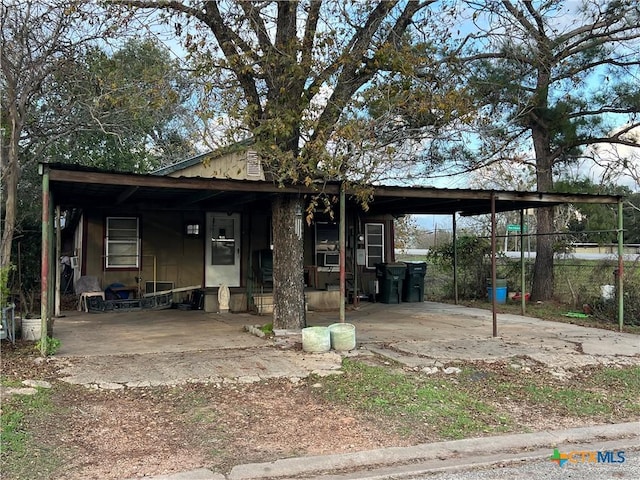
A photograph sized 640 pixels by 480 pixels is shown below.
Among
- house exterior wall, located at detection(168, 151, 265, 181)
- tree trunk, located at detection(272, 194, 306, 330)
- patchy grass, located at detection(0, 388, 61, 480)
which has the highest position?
house exterior wall, located at detection(168, 151, 265, 181)

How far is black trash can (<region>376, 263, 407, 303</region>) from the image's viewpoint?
13.4 meters

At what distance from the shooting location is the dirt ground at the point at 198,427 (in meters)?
3.85

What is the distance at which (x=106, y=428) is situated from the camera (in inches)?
175

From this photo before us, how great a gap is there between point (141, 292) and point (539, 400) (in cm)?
875

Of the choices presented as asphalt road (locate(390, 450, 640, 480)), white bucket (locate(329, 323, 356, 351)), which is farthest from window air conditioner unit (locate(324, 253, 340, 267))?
asphalt road (locate(390, 450, 640, 480))

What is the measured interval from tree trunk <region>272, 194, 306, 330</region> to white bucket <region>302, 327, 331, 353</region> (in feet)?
3.61

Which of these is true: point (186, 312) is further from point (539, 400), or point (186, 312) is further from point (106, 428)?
point (539, 400)

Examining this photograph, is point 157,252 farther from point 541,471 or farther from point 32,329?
point 541,471

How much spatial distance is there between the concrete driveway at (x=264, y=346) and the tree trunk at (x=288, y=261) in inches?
17.4

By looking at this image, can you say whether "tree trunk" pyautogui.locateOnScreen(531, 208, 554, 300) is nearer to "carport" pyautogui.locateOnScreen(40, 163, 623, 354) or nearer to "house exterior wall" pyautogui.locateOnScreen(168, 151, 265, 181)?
"carport" pyautogui.locateOnScreen(40, 163, 623, 354)

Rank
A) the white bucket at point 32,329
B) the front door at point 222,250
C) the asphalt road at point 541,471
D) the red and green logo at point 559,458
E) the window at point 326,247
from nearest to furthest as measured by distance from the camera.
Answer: the asphalt road at point 541,471
the red and green logo at point 559,458
the white bucket at point 32,329
the front door at point 222,250
the window at point 326,247

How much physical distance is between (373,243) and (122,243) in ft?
20.1

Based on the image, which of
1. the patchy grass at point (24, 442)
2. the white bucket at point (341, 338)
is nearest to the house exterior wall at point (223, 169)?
the white bucket at point (341, 338)

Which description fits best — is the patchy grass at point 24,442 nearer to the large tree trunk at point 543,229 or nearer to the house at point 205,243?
the house at point 205,243
